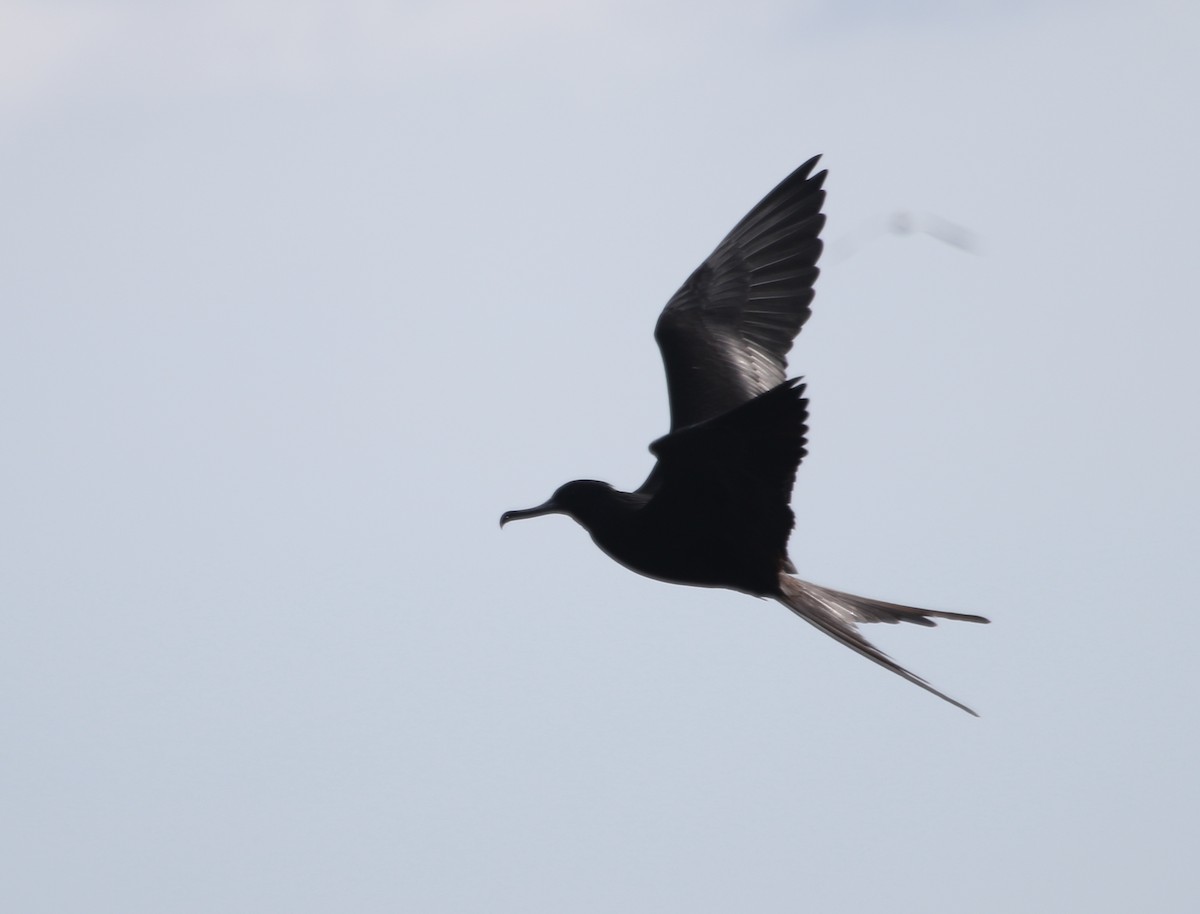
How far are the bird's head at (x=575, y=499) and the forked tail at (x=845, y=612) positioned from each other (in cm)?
88

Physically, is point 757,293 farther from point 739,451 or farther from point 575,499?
point 739,451

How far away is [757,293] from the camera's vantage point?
30.5 feet

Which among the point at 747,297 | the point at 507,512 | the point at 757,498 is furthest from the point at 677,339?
the point at 757,498

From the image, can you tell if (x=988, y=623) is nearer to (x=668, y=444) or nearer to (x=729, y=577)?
(x=729, y=577)

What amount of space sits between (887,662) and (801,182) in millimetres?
3450

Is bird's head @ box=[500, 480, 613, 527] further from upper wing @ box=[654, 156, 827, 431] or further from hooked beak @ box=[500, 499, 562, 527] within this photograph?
upper wing @ box=[654, 156, 827, 431]

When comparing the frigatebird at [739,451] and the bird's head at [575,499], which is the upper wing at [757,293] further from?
the bird's head at [575,499]

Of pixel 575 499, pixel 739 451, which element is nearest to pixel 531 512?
pixel 575 499

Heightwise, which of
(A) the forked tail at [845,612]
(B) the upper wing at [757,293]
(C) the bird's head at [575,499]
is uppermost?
(B) the upper wing at [757,293]

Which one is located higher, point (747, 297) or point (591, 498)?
point (747, 297)

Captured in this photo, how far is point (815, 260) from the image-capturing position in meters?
9.27

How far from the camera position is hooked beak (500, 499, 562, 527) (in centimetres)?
738

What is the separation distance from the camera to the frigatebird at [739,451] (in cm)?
649

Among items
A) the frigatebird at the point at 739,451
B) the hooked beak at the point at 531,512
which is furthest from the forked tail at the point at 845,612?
the hooked beak at the point at 531,512
